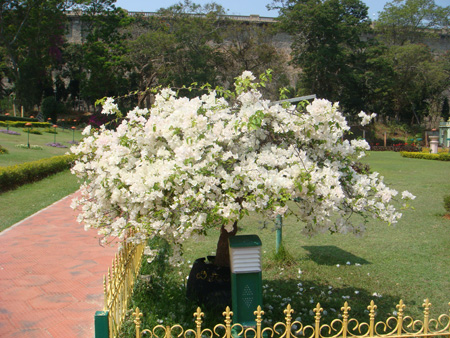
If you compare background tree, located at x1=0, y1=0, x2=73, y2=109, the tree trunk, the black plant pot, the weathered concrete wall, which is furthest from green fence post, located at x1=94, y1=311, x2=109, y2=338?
the weathered concrete wall

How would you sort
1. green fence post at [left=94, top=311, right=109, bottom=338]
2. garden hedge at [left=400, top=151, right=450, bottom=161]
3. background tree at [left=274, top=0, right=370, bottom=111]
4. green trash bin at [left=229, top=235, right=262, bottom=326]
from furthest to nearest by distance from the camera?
background tree at [left=274, top=0, right=370, bottom=111] → garden hedge at [left=400, top=151, right=450, bottom=161] → green trash bin at [left=229, top=235, right=262, bottom=326] → green fence post at [left=94, top=311, right=109, bottom=338]

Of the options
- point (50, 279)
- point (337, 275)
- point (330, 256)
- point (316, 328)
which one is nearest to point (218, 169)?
point (316, 328)

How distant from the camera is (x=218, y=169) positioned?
3.21m

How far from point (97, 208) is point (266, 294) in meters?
2.26

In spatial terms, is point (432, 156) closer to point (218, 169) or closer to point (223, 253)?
point (223, 253)

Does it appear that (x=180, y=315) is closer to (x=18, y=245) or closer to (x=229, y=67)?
(x=18, y=245)

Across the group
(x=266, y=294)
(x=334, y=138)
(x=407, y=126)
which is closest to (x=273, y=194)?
(x=334, y=138)

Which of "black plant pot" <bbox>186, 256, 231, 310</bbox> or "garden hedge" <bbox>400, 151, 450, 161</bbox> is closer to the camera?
"black plant pot" <bbox>186, 256, 231, 310</bbox>

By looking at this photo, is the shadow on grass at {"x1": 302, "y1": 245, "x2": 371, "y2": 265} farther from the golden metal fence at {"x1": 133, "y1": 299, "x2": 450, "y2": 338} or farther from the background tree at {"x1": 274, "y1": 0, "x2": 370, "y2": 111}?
the background tree at {"x1": 274, "y1": 0, "x2": 370, "y2": 111}

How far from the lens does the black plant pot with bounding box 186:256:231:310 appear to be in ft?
13.4

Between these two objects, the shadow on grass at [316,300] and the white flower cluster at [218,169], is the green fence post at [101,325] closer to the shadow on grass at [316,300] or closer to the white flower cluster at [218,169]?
the white flower cluster at [218,169]

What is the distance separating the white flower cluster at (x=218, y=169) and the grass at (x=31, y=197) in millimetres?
5479

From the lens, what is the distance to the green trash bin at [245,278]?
361cm

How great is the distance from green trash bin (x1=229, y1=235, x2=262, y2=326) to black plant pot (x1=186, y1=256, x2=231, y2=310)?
1.52ft
